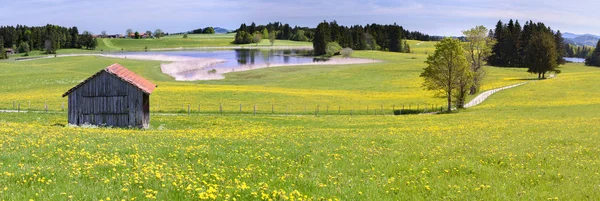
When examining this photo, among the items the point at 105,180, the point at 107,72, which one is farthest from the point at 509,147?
the point at 107,72

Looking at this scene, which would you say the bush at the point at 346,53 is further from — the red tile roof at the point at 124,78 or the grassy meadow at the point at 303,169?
the grassy meadow at the point at 303,169

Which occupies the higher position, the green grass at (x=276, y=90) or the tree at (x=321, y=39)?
the tree at (x=321, y=39)

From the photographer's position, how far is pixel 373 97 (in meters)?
67.1

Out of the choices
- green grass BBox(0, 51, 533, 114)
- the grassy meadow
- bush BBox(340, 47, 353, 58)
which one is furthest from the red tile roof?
bush BBox(340, 47, 353, 58)

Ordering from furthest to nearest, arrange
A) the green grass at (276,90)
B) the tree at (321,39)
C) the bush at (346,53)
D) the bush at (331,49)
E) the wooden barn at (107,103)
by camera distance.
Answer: the tree at (321,39) < the bush at (331,49) < the bush at (346,53) < the green grass at (276,90) < the wooden barn at (107,103)

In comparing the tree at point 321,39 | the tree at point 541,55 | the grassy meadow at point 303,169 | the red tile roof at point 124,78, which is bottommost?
the grassy meadow at point 303,169

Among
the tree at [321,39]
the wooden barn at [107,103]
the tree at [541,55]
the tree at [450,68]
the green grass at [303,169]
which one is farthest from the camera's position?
the tree at [321,39]

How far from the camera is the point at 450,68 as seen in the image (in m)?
54.9

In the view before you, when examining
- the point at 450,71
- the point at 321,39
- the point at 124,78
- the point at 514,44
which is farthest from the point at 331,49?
the point at 124,78

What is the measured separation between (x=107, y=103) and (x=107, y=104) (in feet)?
0.26

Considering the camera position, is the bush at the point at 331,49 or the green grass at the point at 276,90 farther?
the bush at the point at 331,49

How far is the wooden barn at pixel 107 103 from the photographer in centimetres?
3588

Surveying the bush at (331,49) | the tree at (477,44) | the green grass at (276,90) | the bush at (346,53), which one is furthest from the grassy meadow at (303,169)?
the bush at (331,49)

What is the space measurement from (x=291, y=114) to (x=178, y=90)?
23811 millimetres
